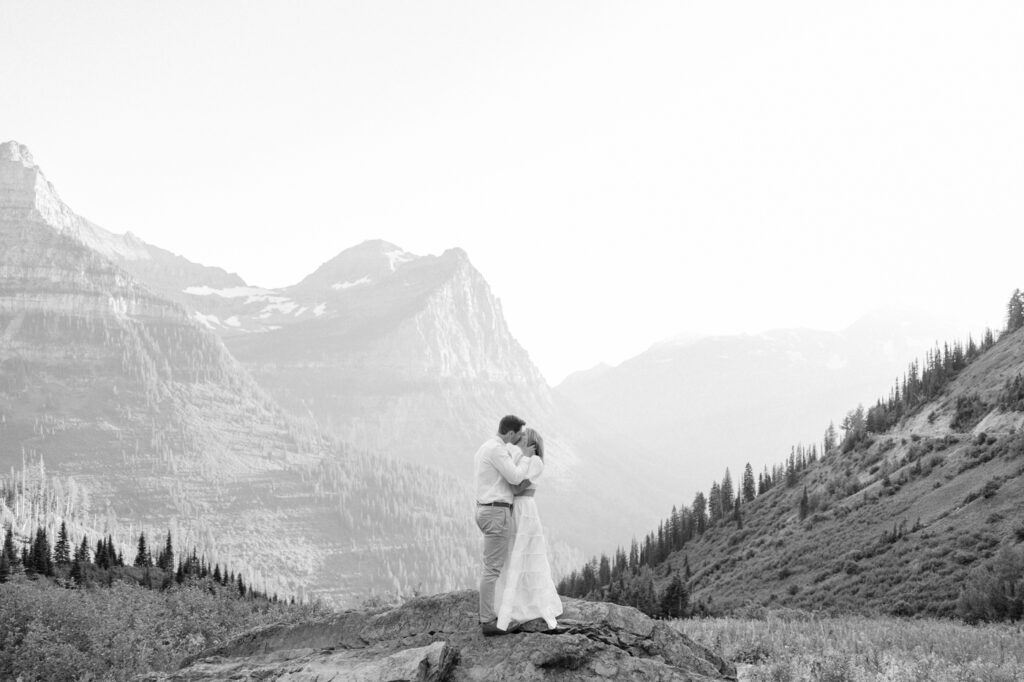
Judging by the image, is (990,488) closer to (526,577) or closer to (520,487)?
(520,487)

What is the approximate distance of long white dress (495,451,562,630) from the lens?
12.6 meters

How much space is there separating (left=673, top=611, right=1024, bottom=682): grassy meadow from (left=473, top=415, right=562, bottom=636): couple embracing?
4176mm

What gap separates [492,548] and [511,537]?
0.45 metres

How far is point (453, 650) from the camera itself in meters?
11.8

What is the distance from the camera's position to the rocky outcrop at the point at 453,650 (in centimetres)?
1117

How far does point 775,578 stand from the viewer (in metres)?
62.6

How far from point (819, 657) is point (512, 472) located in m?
6.68

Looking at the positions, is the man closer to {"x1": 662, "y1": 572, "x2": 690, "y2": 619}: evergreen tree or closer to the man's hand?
the man's hand

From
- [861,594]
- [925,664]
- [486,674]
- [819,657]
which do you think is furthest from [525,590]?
[861,594]

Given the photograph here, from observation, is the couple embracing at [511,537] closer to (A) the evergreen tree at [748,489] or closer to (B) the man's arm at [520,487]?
(B) the man's arm at [520,487]

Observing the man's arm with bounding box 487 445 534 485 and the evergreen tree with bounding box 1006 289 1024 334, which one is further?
the evergreen tree with bounding box 1006 289 1024 334

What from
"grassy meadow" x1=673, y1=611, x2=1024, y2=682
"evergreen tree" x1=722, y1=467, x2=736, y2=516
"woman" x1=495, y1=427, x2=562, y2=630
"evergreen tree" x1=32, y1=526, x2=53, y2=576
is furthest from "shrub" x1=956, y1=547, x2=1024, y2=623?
"evergreen tree" x1=32, y1=526, x2=53, y2=576

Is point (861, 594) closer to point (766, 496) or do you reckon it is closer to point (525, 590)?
point (525, 590)

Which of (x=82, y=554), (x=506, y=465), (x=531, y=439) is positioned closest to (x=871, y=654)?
(x=531, y=439)
